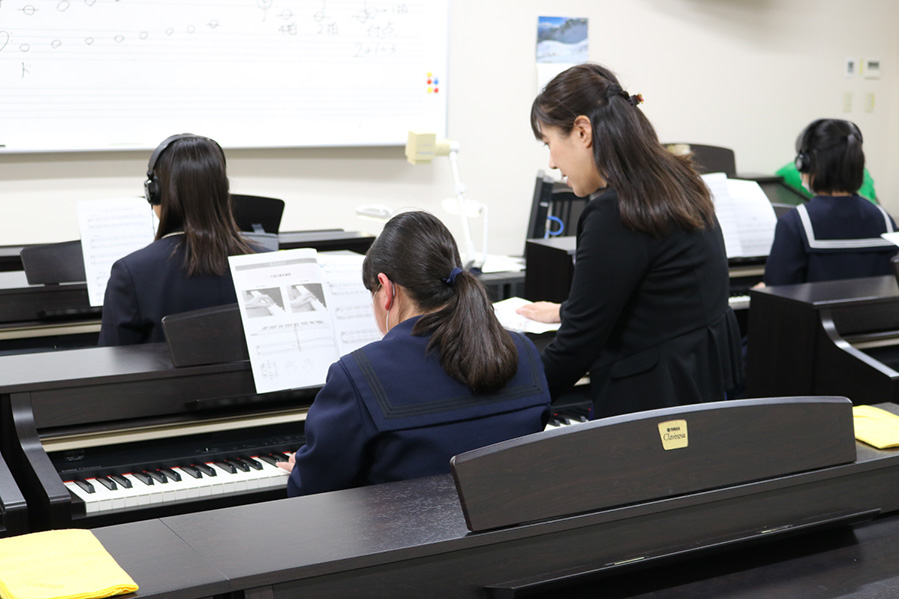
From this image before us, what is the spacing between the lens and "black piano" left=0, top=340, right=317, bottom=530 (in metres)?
2.01

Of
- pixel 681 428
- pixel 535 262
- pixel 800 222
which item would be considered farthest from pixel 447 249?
pixel 800 222

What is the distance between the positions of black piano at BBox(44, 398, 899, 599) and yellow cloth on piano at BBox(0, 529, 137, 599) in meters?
0.03

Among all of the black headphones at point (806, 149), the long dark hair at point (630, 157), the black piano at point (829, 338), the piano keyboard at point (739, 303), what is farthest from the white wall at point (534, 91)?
the long dark hair at point (630, 157)

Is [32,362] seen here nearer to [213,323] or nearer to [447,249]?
[213,323]

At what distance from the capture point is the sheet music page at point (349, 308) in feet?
7.75

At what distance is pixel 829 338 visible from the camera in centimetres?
309

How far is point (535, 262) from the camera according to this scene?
3479 millimetres

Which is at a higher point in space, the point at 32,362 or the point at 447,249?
the point at 447,249

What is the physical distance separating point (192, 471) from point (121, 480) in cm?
15

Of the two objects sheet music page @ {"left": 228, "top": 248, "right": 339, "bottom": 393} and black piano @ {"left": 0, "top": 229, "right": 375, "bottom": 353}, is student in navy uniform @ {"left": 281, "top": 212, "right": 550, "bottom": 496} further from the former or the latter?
black piano @ {"left": 0, "top": 229, "right": 375, "bottom": 353}

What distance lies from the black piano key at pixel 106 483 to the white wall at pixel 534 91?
3.03 metres

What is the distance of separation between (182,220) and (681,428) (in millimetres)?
1773

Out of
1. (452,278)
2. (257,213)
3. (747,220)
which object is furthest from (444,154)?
(452,278)

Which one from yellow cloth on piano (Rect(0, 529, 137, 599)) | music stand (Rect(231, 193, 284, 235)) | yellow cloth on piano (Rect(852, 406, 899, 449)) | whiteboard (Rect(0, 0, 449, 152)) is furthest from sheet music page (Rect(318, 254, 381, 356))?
whiteboard (Rect(0, 0, 449, 152))
